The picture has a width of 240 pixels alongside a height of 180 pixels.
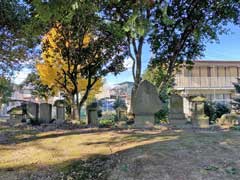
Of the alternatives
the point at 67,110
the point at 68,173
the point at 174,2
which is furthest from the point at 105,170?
the point at 67,110

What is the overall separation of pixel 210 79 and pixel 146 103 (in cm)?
2641

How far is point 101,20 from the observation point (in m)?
15.3

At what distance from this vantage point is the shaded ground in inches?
227

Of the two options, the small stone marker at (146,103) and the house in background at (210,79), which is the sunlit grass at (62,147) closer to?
the small stone marker at (146,103)

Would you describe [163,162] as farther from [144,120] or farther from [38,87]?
[38,87]

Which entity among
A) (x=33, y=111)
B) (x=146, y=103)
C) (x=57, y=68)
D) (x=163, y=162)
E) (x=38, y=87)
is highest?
(x=57, y=68)

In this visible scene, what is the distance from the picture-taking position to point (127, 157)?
6523 mm

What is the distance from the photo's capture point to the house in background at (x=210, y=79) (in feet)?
118

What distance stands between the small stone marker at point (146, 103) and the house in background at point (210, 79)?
79.2 ft

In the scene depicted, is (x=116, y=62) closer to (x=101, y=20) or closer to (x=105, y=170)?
(x=101, y=20)

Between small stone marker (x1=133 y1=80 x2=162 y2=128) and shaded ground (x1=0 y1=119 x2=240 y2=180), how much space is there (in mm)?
3220

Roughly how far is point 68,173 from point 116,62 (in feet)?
44.3

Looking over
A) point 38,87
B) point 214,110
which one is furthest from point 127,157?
point 38,87

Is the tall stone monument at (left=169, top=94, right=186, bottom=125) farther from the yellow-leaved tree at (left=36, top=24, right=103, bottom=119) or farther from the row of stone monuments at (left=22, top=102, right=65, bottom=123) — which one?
the yellow-leaved tree at (left=36, top=24, right=103, bottom=119)
